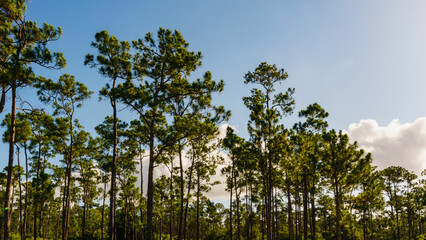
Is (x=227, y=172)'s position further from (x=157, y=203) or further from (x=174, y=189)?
(x=157, y=203)

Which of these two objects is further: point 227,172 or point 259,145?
point 227,172

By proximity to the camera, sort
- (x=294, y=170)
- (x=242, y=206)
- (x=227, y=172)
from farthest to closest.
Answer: (x=242, y=206), (x=227, y=172), (x=294, y=170)

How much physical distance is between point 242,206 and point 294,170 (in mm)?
15857

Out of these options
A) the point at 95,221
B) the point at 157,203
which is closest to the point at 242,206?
the point at 157,203

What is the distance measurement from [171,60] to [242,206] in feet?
84.0

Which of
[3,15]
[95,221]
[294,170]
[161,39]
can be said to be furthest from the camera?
[95,221]

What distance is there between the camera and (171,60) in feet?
48.9

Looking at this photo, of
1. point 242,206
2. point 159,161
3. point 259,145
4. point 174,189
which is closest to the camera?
point 259,145

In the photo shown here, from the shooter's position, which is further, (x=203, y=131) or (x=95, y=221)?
(x=95, y=221)

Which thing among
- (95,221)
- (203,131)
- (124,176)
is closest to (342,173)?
(203,131)

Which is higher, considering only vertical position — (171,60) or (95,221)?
(171,60)

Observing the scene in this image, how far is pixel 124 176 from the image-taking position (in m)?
30.0

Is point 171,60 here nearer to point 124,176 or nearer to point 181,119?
point 181,119

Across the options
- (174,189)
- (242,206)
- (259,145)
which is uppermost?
(259,145)
